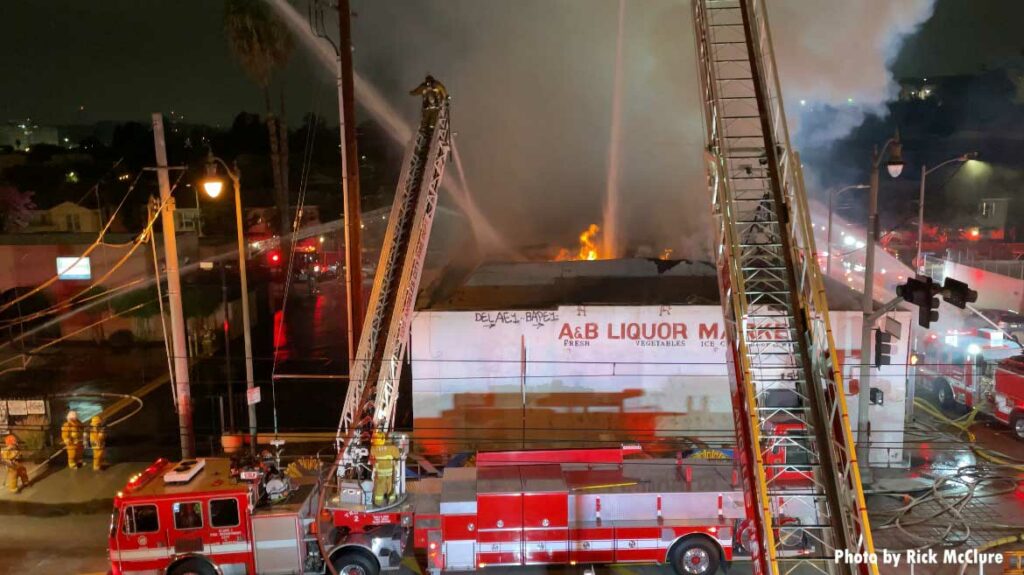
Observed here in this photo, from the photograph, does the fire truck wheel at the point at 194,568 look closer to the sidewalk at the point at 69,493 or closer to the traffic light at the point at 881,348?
the sidewalk at the point at 69,493

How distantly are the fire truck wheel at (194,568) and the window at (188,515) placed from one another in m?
0.44

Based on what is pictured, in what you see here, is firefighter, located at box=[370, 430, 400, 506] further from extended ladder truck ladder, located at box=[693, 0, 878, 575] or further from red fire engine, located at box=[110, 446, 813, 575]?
extended ladder truck ladder, located at box=[693, 0, 878, 575]

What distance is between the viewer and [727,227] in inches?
252

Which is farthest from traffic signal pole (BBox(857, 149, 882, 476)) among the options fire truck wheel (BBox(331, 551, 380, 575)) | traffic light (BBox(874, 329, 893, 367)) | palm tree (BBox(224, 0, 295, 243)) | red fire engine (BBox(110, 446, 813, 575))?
palm tree (BBox(224, 0, 295, 243))

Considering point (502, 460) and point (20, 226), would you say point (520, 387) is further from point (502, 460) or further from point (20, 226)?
point (20, 226)

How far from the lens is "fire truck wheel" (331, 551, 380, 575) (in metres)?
8.91

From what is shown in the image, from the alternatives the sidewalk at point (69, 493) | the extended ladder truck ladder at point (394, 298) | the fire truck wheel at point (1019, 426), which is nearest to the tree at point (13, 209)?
the sidewalk at point (69, 493)

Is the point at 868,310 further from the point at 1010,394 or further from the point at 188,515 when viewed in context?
the point at 188,515

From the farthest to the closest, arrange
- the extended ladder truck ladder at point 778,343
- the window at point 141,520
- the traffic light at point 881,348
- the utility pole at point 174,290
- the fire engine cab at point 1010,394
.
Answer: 1. the fire engine cab at point 1010,394
2. the traffic light at point 881,348
3. the utility pole at point 174,290
4. the window at point 141,520
5. the extended ladder truck ladder at point 778,343

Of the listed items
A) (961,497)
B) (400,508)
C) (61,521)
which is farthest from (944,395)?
(61,521)

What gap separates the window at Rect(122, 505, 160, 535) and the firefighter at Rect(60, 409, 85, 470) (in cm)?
535

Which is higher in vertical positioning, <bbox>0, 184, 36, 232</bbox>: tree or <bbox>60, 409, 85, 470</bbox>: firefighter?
<bbox>0, 184, 36, 232</bbox>: tree

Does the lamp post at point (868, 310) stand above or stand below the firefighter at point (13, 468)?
above

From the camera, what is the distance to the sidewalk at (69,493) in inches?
449
